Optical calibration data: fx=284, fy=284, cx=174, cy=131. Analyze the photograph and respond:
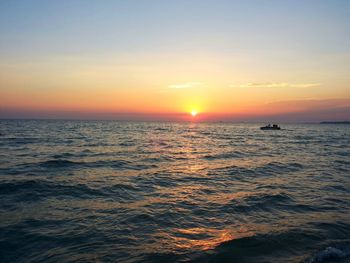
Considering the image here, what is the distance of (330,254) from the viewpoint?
7.21 m

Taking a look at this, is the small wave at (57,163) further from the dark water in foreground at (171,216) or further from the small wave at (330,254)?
the small wave at (330,254)

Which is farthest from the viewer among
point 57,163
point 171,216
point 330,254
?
point 57,163

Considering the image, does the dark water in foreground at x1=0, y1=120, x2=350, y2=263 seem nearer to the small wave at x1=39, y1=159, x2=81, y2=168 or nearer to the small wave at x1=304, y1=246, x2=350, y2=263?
the small wave at x1=304, y1=246, x2=350, y2=263

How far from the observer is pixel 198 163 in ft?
80.2

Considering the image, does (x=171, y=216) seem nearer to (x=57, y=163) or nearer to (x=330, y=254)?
(x=330, y=254)

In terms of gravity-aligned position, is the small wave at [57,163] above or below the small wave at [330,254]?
above

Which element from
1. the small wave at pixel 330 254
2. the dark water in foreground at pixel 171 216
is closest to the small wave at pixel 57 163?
the dark water in foreground at pixel 171 216

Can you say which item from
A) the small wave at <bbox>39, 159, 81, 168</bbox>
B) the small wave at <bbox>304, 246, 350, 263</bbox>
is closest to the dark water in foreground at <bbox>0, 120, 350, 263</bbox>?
the small wave at <bbox>304, 246, 350, 263</bbox>

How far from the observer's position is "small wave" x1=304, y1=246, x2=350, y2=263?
704cm

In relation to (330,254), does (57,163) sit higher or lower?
higher

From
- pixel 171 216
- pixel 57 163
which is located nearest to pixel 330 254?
pixel 171 216

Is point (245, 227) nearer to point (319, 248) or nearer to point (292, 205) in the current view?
point (319, 248)

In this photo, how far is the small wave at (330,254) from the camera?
704 centimetres

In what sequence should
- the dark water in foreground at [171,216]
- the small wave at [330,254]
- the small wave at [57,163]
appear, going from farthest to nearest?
the small wave at [57,163] → the dark water in foreground at [171,216] → the small wave at [330,254]
